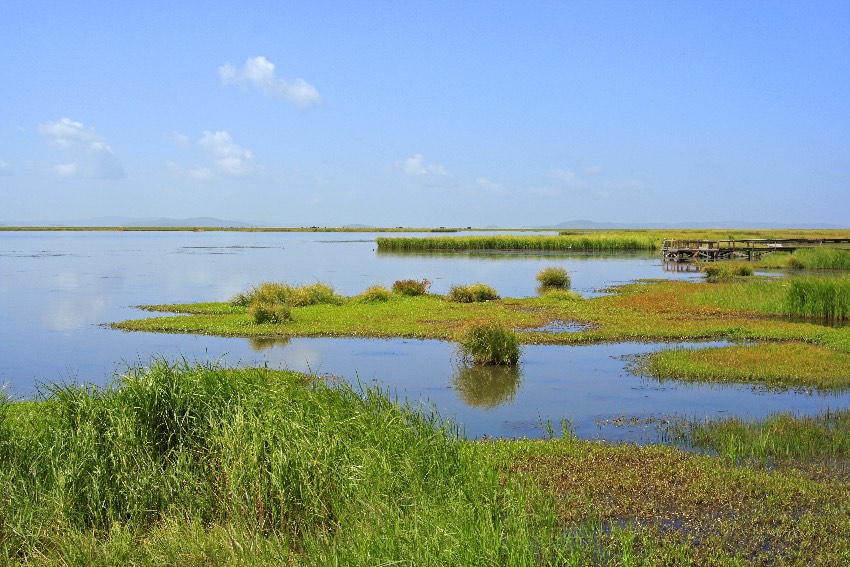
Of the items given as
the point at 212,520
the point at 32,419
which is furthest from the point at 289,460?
the point at 32,419

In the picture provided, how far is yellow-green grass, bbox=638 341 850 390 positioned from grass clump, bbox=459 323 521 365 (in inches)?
139

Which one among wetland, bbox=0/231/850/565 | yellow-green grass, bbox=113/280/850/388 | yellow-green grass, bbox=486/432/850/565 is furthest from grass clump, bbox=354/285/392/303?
yellow-green grass, bbox=486/432/850/565

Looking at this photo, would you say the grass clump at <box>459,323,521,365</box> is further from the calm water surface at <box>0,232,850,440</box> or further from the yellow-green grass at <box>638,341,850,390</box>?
the yellow-green grass at <box>638,341,850,390</box>

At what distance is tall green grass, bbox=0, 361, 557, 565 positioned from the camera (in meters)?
7.62

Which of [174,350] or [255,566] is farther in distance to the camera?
[174,350]

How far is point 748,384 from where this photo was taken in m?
19.1

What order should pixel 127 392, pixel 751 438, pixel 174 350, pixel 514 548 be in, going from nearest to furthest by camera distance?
pixel 514 548 < pixel 127 392 < pixel 751 438 < pixel 174 350

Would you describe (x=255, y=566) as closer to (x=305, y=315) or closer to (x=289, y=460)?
(x=289, y=460)

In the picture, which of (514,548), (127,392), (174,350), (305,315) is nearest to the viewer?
(514,548)

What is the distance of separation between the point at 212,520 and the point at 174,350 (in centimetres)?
1622

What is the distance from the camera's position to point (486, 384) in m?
19.5

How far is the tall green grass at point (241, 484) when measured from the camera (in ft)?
25.0

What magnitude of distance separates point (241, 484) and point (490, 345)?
1355 centimetres

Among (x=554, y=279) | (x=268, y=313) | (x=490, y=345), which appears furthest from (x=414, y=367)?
(x=554, y=279)
